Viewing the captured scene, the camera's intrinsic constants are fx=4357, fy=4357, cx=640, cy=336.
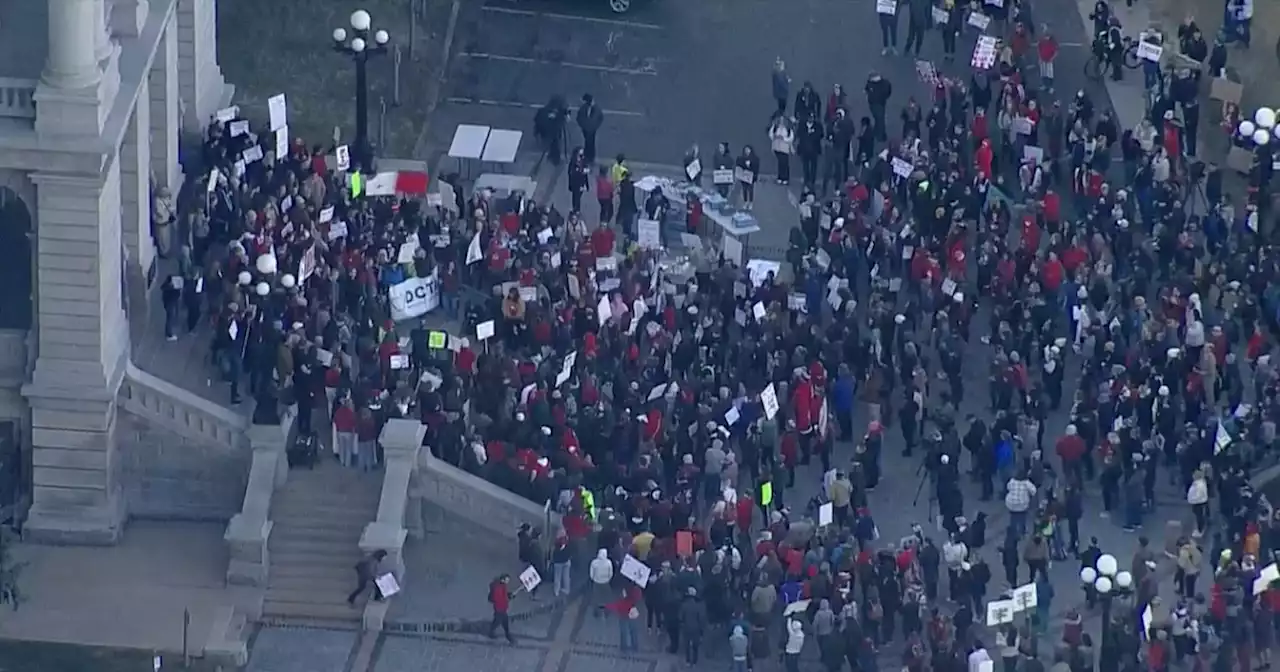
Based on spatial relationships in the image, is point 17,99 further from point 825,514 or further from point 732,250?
point 825,514

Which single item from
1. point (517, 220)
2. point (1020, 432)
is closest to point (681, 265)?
point (517, 220)

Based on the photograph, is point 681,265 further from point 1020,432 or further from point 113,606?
point 113,606

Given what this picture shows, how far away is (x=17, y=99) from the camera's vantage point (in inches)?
2899

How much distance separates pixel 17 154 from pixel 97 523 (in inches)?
271

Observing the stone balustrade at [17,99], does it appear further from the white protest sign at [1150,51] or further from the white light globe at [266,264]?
the white protest sign at [1150,51]

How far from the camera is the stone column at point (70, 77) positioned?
7288cm

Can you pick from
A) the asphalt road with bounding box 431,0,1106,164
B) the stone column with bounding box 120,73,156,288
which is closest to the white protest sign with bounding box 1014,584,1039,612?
the stone column with bounding box 120,73,156,288

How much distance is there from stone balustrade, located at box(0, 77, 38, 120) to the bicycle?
2618 cm

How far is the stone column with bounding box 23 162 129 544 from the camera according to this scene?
243 feet

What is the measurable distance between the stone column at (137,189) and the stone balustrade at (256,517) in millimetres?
4651

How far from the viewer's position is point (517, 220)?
8181cm

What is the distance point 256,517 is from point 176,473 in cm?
235

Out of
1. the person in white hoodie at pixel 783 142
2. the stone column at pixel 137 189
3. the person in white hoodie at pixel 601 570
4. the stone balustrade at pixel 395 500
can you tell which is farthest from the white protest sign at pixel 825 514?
the person in white hoodie at pixel 783 142

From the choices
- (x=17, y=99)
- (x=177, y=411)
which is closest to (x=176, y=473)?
(x=177, y=411)
